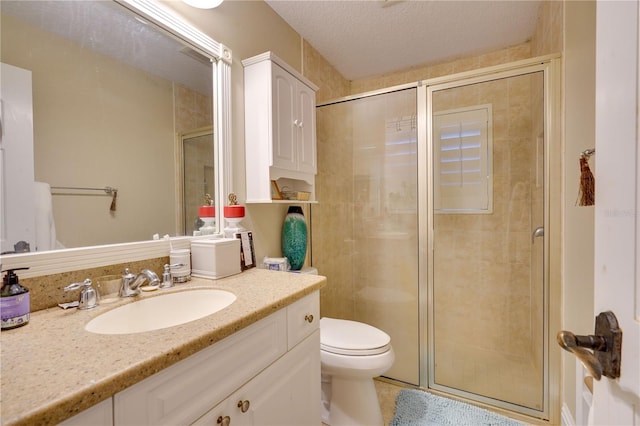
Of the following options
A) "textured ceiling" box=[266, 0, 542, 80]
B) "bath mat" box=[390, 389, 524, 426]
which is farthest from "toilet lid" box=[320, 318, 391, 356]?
"textured ceiling" box=[266, 0, 542, 80]

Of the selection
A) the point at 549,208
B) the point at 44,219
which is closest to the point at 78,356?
the point at 44,219

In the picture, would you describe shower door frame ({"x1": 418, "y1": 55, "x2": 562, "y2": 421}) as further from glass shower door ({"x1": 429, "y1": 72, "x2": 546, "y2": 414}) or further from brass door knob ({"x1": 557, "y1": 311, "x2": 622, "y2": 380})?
brass door knob ({"x1": 557, "y1": 311, "x2": 622, "y2": 380})

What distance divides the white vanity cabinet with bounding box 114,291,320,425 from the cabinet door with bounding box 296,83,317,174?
0.90 m

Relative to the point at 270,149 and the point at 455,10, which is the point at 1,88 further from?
the point at 455,10

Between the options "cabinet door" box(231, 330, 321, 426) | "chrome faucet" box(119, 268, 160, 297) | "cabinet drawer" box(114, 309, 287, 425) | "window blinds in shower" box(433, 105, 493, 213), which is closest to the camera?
"cabinet drawer" box(114, 309, 287, 425)

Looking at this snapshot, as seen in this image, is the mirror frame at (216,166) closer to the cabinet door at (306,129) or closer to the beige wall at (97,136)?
the beige wall at (97,136)

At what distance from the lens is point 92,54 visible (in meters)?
1.00

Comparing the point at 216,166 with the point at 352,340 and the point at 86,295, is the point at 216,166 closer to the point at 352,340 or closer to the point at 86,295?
the point at 86,295

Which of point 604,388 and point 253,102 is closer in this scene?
point 604,388

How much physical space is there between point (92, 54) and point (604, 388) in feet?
5.15

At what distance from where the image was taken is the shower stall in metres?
1.73

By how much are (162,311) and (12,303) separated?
0.38 meters

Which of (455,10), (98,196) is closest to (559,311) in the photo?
(455,10)

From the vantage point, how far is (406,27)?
6.49ft
